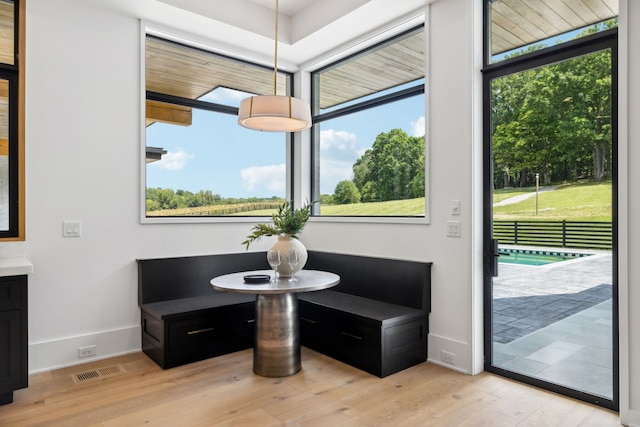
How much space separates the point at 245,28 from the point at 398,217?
7.43 feet

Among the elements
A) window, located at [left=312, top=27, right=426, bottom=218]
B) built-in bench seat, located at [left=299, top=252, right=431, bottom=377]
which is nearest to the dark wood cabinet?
built-in bench seat, located at [left=299, top=252, right=431, bottom=377]

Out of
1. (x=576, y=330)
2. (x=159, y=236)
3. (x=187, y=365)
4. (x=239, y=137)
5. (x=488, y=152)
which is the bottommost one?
(x=187, y=365)

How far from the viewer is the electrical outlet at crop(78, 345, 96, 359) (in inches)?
130

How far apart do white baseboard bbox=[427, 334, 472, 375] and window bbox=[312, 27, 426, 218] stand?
3.47 ft

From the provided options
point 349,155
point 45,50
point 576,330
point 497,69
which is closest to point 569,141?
point 497,69

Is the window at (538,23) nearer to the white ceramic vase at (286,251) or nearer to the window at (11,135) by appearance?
the white ceramic vase at (286,251)

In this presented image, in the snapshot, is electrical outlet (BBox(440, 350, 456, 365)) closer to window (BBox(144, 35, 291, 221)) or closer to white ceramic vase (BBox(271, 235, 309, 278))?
white ceramic vase (BBox(271, 235, 309, 278))

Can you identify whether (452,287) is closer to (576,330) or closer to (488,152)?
(576,330)

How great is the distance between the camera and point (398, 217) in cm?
373

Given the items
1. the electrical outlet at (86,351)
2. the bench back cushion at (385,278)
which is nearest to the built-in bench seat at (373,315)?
the bench back cushion at (385,278)

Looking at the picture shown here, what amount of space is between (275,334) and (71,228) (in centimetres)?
184

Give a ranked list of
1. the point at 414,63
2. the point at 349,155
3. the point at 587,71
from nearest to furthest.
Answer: the point at 587,71, the point at 414,63, the point at 349,155
